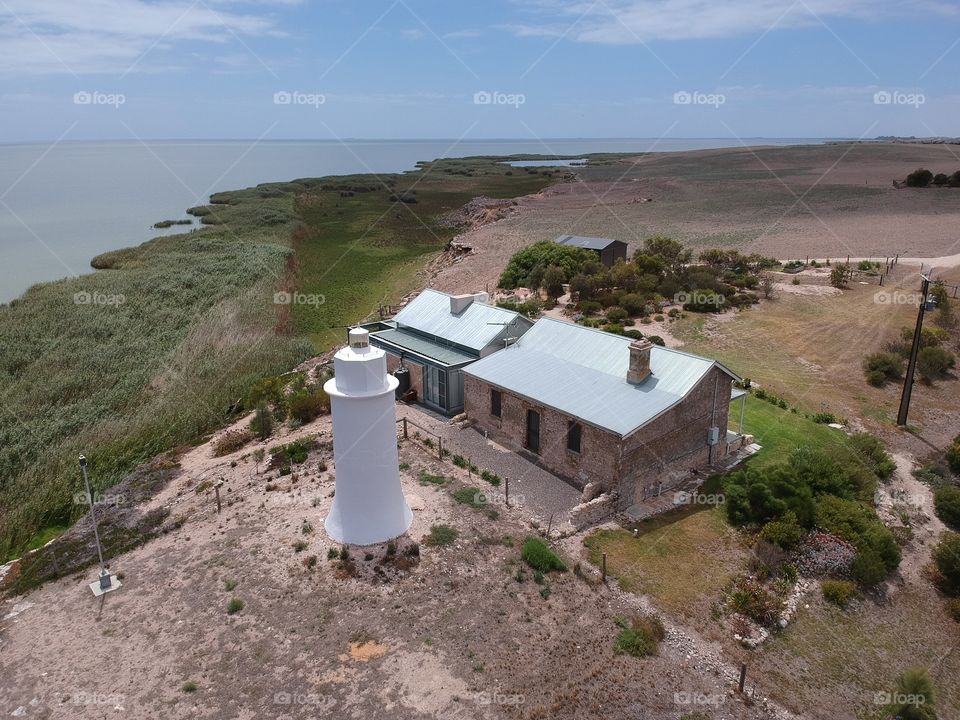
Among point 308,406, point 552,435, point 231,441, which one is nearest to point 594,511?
point 552,435

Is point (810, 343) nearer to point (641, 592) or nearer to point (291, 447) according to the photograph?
point (641, 592)

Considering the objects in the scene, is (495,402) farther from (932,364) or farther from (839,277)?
(839,277)

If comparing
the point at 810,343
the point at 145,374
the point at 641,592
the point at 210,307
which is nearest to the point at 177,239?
the point at 210,307

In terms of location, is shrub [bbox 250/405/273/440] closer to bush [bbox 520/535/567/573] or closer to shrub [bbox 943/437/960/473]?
bush [bbox 520/535/567/573]

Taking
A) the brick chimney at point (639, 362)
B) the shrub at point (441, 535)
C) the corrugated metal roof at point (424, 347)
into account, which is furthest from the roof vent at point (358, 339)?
the corrugated metal roof at point (424, 347)

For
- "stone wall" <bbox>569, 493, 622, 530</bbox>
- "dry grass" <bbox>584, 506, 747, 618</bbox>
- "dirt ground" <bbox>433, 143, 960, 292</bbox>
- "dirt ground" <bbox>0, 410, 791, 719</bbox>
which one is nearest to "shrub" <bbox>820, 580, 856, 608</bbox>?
"dry grass" <bbox>584, 506, 747, 618</bbox>

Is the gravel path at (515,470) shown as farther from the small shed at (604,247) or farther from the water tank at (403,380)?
the small shed at (604,247)

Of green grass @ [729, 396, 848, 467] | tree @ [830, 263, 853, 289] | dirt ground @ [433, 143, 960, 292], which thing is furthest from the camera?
dirt ground @ [433, 143, 960, 292]
